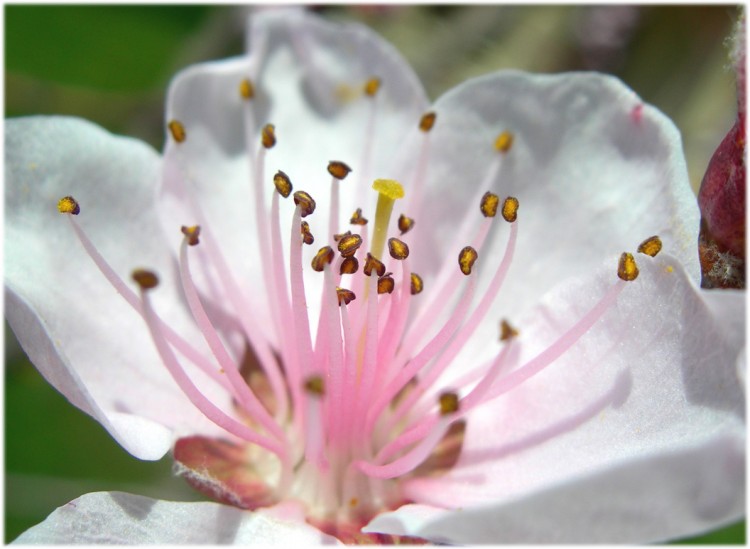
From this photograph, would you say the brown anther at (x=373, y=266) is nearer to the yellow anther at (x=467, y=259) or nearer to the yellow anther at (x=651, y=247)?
the yellow anther at (x=467, y=259)

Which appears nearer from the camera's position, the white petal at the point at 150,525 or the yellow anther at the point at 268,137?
the white petal at the point at 150,525

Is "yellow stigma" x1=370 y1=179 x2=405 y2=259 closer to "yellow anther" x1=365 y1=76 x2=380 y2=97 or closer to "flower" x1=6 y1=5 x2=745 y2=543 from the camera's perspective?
"flower" x1=6 y1=5 x2=745 y2=543

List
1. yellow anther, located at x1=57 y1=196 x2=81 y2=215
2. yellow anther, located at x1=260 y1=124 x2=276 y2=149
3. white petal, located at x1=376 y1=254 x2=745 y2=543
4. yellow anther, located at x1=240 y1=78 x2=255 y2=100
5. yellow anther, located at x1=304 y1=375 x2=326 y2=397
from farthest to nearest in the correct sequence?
1. yellow anther, located at x1=240 y1=78 x2=255 y2=100
2. yellow anther, located at x1=260 y1=124 x2=276 y2=149
3. yellow anther, located at x1=57 y1=196 x2=81 y2=215
4. yellow anther, located at x1=304 y1=375 x2=326 y2=397
5. white petal, located at x1=376 y1=254 x2=745 y2=543

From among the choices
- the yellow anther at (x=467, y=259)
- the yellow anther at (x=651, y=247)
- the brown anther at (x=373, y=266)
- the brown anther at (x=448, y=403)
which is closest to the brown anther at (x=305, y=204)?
the brown anther at (x=373, y=266)

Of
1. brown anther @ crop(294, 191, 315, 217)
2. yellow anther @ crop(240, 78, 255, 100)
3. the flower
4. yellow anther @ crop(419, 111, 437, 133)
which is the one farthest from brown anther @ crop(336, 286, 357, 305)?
yellow anther @ crop(240, 78, 255, 100)

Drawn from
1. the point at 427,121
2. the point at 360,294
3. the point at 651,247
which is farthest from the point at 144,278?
the point at 651,247

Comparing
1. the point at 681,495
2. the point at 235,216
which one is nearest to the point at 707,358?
the point at 681,495
